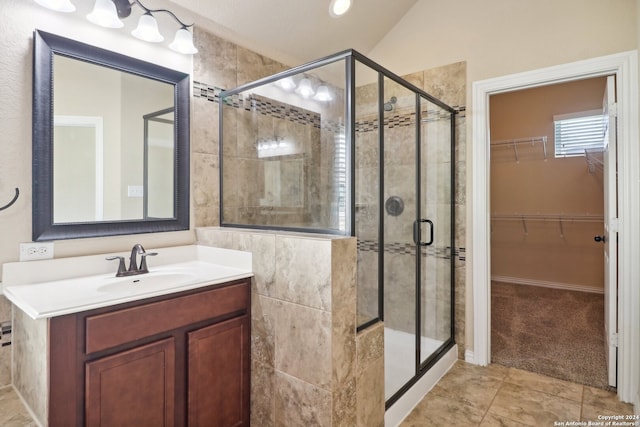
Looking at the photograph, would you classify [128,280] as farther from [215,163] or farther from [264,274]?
[215,163]

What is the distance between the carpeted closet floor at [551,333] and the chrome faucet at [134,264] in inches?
104

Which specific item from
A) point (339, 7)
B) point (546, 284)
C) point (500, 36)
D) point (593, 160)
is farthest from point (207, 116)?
point (546, 284)

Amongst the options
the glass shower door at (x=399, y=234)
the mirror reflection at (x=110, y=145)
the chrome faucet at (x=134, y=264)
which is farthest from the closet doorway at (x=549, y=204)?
the mirror reflection at (x=110, y=145)

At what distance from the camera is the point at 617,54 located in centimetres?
219

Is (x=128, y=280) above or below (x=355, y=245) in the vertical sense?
below

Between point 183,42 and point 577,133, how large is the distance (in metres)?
4.80

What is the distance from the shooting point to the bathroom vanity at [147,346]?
3.95 ft

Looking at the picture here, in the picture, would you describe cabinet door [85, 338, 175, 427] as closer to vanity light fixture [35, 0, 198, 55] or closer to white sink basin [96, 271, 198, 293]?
white sink basin [96, 271, 198, 293]

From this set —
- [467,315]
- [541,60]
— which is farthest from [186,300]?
[541,60]

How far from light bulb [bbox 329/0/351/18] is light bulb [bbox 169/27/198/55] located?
1.08 meters

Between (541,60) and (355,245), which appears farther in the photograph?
(541,60)

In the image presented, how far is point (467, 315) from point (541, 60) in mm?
1939

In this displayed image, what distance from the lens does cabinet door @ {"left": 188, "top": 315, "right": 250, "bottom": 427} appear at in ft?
5.06

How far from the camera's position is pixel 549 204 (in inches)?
189
